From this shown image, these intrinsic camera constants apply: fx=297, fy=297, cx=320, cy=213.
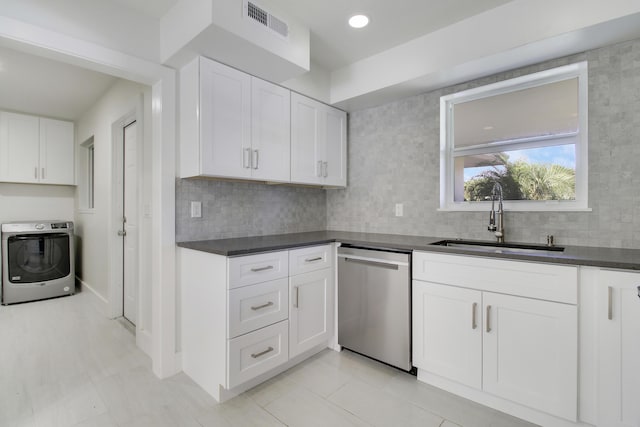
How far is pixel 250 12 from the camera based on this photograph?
178 cm

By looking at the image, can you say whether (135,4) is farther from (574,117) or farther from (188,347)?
(574,117)

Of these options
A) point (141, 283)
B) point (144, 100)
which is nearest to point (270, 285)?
point (141, 283)

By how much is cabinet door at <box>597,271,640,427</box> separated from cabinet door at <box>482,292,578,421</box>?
0.34 feet

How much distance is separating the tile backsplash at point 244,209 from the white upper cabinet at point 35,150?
11.2ft

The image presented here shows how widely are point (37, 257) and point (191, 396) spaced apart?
348 cm

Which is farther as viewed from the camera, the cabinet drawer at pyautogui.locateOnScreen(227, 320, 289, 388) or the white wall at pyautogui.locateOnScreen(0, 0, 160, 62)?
the cabinet drawer at pyautogui.locateOnScreen(227, 320, 289, 388)

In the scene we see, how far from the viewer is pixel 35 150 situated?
404 cm

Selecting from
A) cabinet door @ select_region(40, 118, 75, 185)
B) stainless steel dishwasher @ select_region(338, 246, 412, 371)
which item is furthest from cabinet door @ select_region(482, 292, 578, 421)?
cabinet door @ select_region(40, 118, 75, 185)

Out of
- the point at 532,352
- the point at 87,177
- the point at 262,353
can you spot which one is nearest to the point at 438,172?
the point at 532,352

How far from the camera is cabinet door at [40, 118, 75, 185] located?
4.10 meters

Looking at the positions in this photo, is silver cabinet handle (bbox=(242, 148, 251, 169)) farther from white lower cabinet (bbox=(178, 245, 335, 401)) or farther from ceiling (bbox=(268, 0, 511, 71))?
ceiling (bbox=(268, 0, 511, 71))

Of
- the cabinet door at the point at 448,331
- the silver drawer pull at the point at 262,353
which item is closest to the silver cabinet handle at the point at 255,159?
the silver drawer pull at the point at 262,353

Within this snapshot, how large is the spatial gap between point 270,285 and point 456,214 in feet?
5.12

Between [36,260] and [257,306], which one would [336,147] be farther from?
[36,260]
